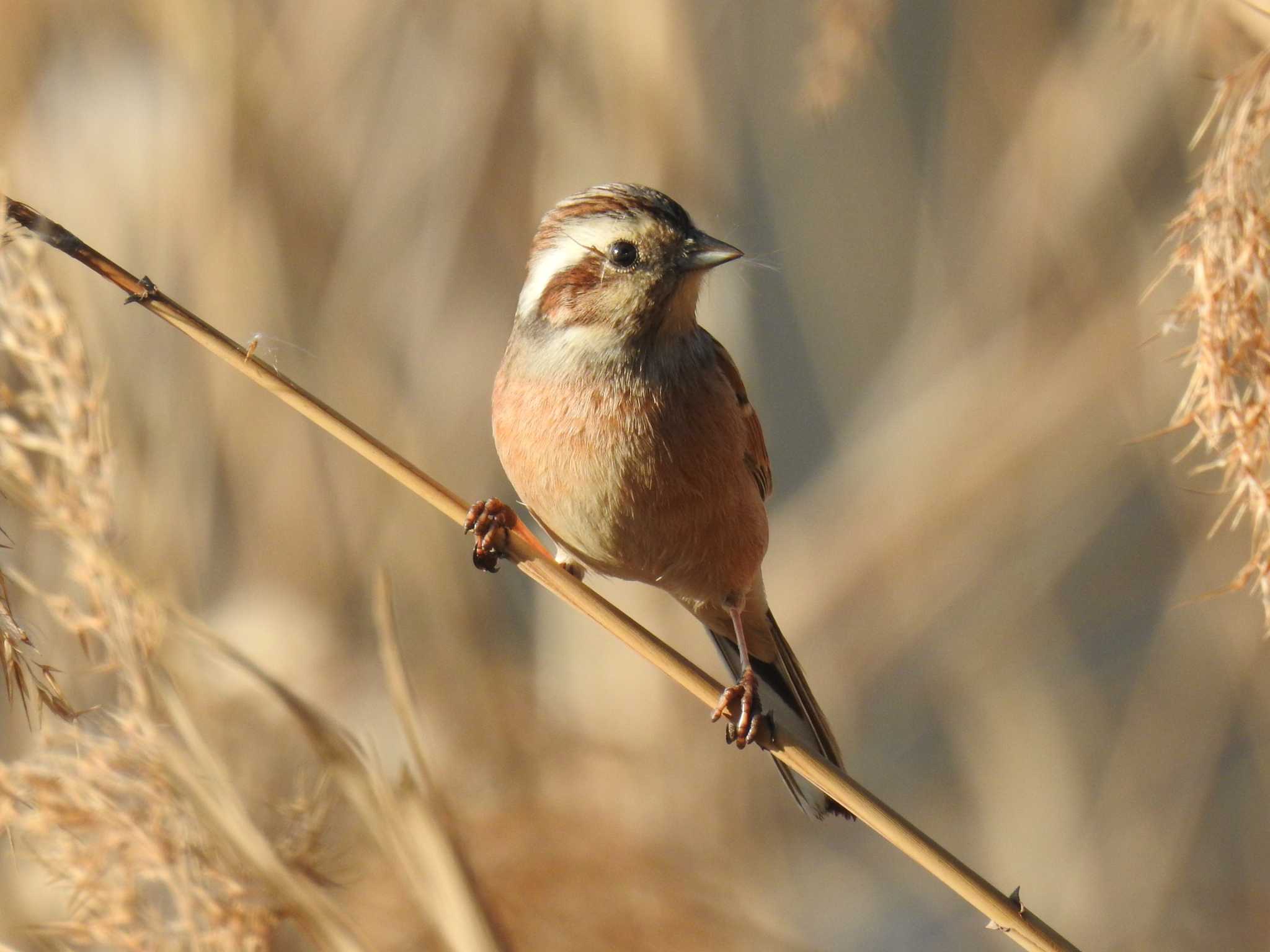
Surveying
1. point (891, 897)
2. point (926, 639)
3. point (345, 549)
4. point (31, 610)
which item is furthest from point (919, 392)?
point (31, 610)

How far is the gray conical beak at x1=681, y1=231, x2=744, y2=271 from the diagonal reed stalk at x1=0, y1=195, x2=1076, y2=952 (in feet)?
2.13

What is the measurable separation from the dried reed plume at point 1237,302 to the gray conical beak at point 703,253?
744 millimetres

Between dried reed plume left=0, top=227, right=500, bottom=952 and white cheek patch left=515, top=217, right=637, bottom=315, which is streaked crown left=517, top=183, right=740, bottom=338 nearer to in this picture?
white cheek patch left=515, top=217, right=637, bottom=315

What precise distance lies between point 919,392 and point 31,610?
7.42ft

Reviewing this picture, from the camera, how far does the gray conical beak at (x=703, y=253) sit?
2121mm

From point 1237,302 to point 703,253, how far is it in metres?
0.89

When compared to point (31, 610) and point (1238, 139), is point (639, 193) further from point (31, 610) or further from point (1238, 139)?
point (31, 610)

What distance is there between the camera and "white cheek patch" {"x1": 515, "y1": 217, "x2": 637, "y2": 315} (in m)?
2.22

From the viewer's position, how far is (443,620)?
3.06 m

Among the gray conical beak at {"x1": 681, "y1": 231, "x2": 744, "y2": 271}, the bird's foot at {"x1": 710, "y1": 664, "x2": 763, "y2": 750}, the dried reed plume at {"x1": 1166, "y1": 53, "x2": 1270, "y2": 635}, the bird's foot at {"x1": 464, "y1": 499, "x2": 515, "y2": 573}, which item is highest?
the gray conical beak at {"x1": 681, "y1": 231, "x2": 744, "y2": 271}

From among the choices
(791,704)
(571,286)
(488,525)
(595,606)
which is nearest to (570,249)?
(571,286)

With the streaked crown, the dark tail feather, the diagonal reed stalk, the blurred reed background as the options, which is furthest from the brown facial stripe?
Result: the dark tail feather

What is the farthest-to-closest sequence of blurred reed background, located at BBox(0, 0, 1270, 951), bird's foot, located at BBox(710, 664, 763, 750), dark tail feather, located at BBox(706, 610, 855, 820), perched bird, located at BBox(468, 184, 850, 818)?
blurred reed background, located at BBox(0, 0, 1270, 951)
dark tail feather, located at BBox(706, 610, 855, 820)
perched bird, located at BBox(468, 184, 850, 818)
bird's foot, located at BBox(710, 664, 763, 750)

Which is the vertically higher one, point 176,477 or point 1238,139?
point 1238,139
